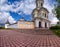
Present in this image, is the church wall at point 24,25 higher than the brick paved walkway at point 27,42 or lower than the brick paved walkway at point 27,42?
higher

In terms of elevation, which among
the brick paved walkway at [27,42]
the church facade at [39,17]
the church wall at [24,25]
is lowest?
the brick paved walkway at [27,42]

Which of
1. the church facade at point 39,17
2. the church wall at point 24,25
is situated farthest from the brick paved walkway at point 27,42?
the church facade at point 39,17

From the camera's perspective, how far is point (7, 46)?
3.53m

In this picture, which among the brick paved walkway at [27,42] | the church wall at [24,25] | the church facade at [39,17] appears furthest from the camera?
the church facade at [39,17]

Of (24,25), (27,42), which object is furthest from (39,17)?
(27,42)

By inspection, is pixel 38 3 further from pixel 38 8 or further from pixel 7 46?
pixel 7 46

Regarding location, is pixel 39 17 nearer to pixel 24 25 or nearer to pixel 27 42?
pixel 24 25

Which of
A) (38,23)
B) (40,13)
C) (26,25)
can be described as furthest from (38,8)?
(26,25)

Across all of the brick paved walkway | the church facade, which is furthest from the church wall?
the brick paved walkway

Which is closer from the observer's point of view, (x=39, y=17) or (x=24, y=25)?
(x=24, y=25)

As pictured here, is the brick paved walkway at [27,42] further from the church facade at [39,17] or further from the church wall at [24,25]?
the church facade at [39,17]

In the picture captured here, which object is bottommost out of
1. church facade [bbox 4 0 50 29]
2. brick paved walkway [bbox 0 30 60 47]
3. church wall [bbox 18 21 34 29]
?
brick paved walkway [bbox 0 30 60 47]

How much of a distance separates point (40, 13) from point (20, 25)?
3.36m

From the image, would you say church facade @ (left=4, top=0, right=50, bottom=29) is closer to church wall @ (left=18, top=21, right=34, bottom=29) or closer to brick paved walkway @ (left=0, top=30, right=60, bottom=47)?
church wall @ (left=18, top=21, right=34, bottom=29)
